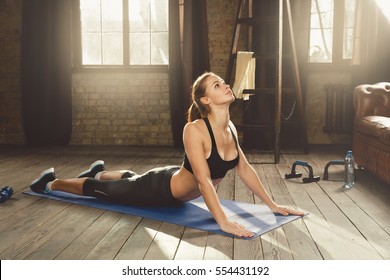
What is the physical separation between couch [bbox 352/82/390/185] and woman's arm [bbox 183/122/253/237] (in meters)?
1.83

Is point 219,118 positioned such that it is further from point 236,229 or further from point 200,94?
point 236,229

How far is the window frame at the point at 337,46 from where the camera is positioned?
6.45m

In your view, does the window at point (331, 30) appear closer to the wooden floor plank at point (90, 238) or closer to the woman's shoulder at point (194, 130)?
the woman's shoulder at point (194, 130)

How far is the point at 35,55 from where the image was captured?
677 centimetres

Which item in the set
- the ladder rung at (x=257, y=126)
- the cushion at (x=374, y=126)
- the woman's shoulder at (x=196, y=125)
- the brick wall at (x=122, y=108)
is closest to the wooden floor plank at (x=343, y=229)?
the cushion at (x=374, y=126)

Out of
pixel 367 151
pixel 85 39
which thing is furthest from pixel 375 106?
pixel 85 39

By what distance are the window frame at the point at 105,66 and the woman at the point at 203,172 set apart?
3.48 m

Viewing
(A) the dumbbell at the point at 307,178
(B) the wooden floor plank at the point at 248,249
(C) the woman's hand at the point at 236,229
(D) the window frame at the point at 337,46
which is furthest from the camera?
(D) the window frame at the point at 337,46

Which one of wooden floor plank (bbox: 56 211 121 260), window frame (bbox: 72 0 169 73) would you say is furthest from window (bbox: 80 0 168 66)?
wooden floor plank (bbox: 56 211 121 260)

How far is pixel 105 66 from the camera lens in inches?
272

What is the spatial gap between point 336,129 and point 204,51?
198cm

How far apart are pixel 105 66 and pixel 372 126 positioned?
3.93m

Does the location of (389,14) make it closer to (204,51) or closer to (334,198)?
(204,51)

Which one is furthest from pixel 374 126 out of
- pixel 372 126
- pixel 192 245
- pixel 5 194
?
pixel 5 194
